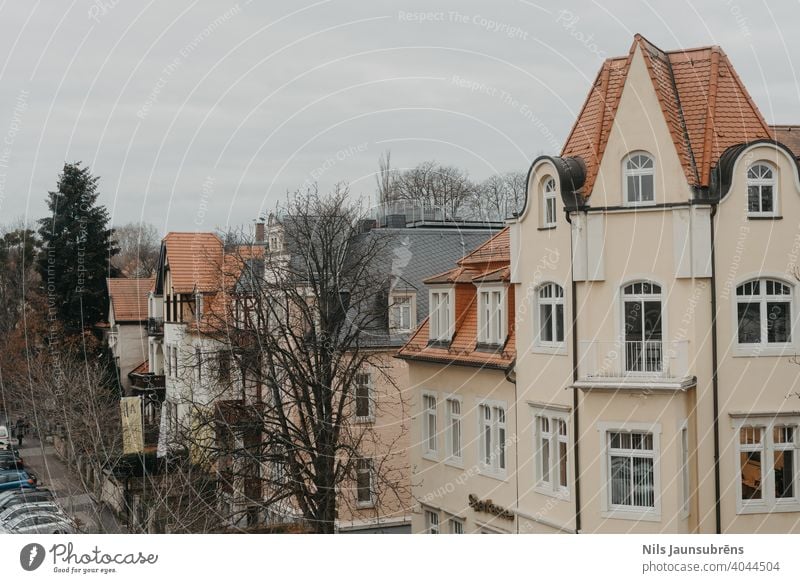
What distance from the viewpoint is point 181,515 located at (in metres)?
10.6

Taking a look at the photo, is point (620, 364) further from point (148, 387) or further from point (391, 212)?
point (148, 387)

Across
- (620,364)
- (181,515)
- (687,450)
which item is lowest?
(181,515)

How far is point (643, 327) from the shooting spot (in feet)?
31.0

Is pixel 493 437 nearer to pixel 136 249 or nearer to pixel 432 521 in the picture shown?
pixel 432 521

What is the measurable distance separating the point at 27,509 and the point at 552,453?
7.84m

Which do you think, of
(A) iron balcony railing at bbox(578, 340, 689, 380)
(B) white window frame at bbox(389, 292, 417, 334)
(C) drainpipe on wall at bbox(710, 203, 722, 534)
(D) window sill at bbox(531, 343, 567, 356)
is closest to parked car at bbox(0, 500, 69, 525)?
(B) white window frame at bbox(389, 292, 417, 334)

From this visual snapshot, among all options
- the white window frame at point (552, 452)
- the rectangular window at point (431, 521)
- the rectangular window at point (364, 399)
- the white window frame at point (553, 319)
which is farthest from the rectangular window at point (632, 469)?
the rectangular window at point (364, 399)

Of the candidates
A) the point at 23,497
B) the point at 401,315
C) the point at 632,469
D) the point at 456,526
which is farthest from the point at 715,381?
the point at 23,497

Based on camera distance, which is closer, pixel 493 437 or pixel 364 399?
pixel 493 437

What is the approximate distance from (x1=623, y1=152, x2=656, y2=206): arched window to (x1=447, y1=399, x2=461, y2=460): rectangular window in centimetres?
440

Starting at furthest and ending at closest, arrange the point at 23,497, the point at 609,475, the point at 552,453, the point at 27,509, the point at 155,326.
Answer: the point at 23,497 < the point at 27,509 < the point at 155,326 < the point at 552,453 < the point at 609,475

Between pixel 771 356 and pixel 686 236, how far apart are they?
1.62 m
